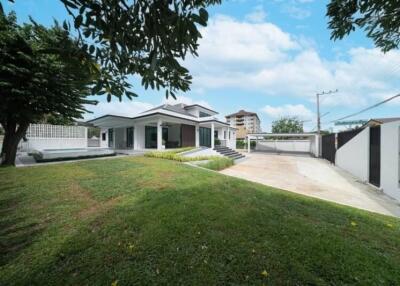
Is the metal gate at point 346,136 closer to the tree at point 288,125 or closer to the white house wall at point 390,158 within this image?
the white house wall at point 390,158

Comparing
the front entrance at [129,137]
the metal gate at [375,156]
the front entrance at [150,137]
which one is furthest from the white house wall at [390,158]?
the front entrance at [129,137]

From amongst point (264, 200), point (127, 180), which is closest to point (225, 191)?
point (264, 200)

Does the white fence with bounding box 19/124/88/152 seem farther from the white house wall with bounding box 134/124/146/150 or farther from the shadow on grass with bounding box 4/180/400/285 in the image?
the shadow on grass with bounding box 4/180/400/285

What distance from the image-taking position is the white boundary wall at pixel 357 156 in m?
9.41

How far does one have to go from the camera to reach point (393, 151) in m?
6.89

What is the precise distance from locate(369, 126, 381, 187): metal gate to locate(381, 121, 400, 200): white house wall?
1.64 ft

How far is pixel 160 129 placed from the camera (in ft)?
47.9

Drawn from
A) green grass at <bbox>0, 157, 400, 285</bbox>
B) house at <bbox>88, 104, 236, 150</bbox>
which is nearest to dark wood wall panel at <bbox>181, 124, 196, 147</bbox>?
house at <bbox>88, 104, 236, 150</bbox>

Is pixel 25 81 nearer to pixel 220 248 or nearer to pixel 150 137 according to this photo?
pixel 220 248

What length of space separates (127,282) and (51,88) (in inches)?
345

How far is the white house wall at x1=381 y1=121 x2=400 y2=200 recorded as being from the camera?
673 centimetres

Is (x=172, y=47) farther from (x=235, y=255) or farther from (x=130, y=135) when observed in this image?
(x=130, y=135)

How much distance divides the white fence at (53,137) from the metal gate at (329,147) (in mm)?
20312

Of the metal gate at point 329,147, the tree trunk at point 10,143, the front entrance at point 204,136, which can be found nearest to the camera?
the tree trunk at point 10,143
